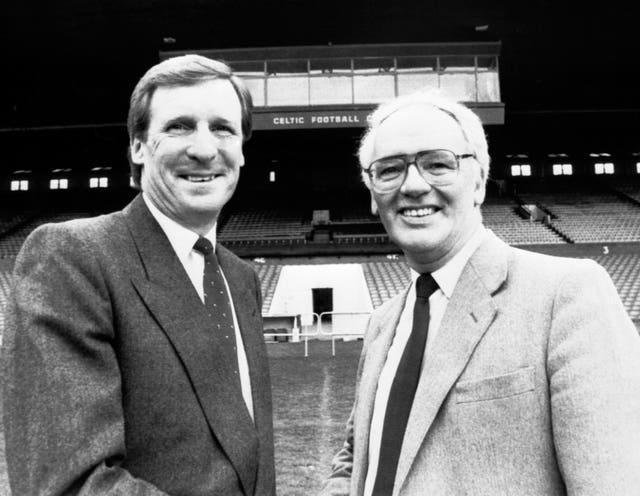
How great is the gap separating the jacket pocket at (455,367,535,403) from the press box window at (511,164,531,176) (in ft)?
109

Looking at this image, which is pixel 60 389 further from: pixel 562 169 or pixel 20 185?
pixel 20 185

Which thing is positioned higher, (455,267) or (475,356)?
(455,267)

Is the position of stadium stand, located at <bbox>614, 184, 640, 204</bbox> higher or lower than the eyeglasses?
higher

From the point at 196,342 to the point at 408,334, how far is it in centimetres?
73

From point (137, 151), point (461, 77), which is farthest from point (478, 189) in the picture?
point (461, 77)

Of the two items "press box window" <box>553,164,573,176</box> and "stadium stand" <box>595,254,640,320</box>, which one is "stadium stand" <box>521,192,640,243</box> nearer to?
"stadium stand" <box>595,254,640,320</box>

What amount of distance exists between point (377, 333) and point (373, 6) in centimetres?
2011

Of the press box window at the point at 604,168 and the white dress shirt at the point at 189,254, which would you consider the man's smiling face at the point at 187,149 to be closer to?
the white dress shirt at the point at 189,254

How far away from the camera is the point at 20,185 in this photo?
3203 centimetres

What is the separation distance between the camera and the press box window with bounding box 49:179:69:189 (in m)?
32.2

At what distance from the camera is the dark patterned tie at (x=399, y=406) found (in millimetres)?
1488

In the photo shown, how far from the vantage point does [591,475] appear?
3.85ft

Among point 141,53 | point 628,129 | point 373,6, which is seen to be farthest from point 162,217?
point 628,129

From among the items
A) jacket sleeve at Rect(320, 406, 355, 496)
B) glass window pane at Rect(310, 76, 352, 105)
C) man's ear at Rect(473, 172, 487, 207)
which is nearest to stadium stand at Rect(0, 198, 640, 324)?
glass window pane at Rect(310, 76, 352, 105)
